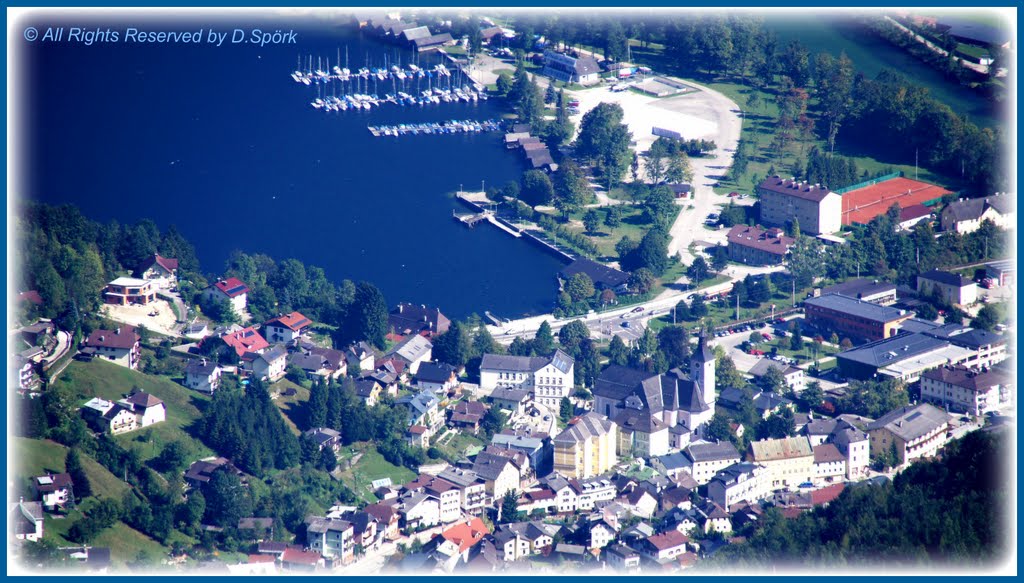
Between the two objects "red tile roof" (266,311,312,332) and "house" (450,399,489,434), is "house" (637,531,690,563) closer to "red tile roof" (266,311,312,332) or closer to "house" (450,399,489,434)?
"house" (450,399,489,434)

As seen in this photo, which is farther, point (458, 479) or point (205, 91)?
point (205, 91)

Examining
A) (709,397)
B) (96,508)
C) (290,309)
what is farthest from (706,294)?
(96,508)

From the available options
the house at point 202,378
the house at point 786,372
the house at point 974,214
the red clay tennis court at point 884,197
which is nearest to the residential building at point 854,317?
the house at point 786,372

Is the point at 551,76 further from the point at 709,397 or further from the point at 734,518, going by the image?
the point at 734,518

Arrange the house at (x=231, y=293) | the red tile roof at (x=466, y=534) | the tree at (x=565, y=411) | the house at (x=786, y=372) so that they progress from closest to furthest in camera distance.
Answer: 1. the red tile roof at (x=466, y=534)
2. the tree at (x=565, y=411)
3. the house at (x=786, y=372)
4. the house at (x=231, y=293)

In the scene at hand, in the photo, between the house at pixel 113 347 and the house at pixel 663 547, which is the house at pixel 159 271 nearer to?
the house at pixel 113 347

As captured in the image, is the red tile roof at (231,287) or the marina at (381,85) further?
the marina at (381,85)
